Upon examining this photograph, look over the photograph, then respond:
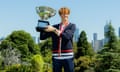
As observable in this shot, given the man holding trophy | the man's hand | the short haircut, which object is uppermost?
the short haircut

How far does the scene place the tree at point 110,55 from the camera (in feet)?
119

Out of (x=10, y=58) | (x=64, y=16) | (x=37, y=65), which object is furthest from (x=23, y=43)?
(x=64, y=16)

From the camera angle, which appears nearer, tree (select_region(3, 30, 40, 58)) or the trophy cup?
the trophy cup

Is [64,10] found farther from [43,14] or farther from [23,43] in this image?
[23,43]

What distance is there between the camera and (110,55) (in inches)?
1436

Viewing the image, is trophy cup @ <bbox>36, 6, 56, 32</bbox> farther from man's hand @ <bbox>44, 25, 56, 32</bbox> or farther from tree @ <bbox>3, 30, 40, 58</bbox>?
tree @ <bbox>3, 30, 40, 58</bbox>

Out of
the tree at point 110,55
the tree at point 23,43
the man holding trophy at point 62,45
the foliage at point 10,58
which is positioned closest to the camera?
the man holding trophy at point 62,45

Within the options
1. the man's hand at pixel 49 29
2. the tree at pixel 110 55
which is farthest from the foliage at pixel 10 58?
the man's hand at pixel 49 29

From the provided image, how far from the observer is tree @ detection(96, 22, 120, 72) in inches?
1425

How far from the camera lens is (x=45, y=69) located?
4116 cm

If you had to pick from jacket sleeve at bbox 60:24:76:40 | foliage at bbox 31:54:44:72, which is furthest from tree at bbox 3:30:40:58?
jacket sleeve at bbox 60:24:76:40

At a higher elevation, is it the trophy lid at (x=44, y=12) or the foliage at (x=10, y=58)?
the trophy lid at (x=44, y=12)

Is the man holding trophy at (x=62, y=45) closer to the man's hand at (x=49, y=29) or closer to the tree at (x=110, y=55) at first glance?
the man's hand at (x=49, y=29)

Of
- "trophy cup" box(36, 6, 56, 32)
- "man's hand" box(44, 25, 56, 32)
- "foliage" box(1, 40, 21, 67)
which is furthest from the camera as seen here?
"foliage" box(1, 40, 21, 67)
